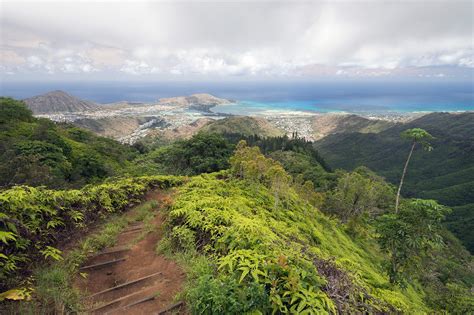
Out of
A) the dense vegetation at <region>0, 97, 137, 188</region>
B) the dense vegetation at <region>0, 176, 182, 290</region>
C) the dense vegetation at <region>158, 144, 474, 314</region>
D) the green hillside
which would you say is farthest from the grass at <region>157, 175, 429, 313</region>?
the green hillside

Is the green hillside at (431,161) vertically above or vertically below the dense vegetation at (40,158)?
below

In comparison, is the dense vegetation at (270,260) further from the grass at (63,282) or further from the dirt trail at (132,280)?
the grass at (63,282)

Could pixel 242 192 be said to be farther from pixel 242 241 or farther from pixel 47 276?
pixel 47 276

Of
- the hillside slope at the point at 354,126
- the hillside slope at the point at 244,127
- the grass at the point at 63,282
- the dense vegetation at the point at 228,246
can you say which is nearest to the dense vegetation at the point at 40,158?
the dense vegetation at the point at 228,246

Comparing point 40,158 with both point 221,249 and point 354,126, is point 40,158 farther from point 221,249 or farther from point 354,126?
point 354,126

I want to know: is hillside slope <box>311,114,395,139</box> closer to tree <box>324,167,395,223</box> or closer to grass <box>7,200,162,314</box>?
tree <box>324,167,395,223</box>
